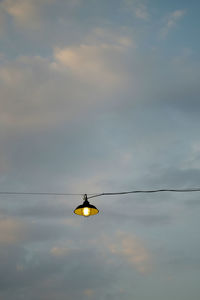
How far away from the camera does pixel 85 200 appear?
957 centimetres
